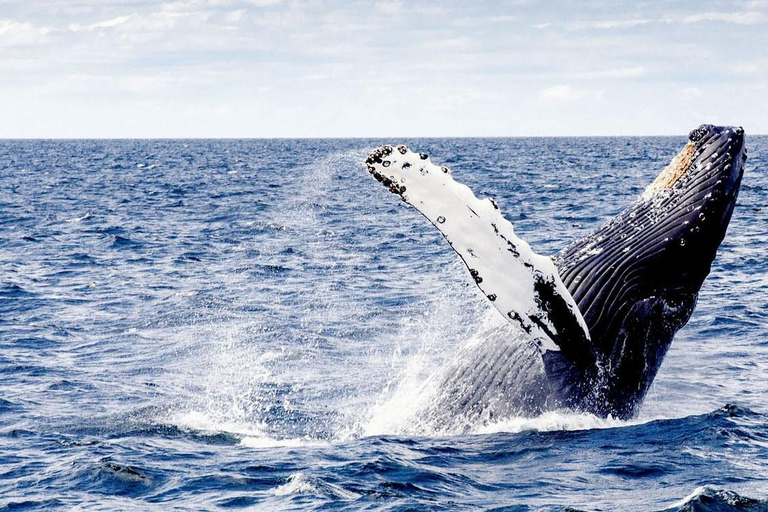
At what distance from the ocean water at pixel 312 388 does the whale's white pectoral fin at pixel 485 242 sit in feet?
3.99

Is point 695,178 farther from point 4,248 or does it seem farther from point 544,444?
point 4,248

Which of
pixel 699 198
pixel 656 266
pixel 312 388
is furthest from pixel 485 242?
pixel 312 388

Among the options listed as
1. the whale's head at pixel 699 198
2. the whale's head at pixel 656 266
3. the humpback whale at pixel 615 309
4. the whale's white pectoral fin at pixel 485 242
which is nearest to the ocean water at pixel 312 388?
the humpback whale at pixel 615 309

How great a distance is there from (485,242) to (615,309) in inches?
70.8

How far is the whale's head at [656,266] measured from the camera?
8219 millimetres

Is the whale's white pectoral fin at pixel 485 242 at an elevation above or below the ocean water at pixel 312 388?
above

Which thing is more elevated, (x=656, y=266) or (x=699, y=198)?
(x=699, y=198)

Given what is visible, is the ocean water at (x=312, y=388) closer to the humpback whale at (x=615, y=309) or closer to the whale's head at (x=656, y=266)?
the humpback whale at (x=615, y=309)

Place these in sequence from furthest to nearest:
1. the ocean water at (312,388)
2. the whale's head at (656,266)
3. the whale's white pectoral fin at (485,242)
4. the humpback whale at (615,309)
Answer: the whale's head at (656,266) < the ocean water at (312,388) < the humpback whale at (615,309) < the whale's white pectoral fin at (485,242)

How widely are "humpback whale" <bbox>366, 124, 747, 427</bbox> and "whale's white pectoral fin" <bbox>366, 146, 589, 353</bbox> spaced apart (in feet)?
0.06

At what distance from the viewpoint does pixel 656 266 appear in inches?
327

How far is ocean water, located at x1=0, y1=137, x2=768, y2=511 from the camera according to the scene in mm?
8094

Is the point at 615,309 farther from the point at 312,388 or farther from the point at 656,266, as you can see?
the point at 312,388

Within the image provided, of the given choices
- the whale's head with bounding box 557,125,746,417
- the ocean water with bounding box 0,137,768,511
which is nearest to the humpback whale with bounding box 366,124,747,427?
the whale's head with bounding box 557,125,746,417
